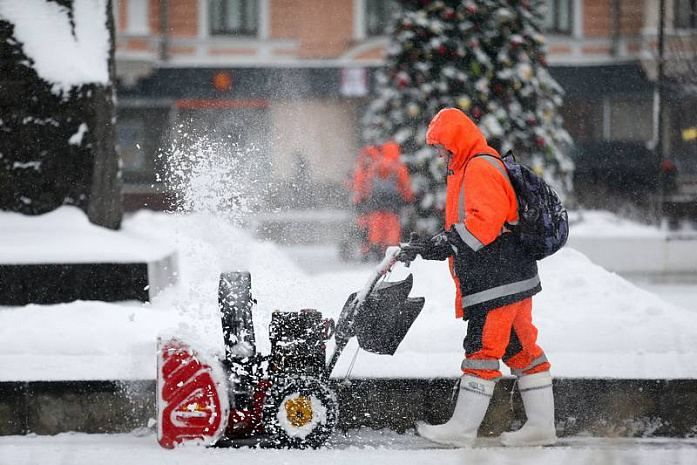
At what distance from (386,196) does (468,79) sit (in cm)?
240

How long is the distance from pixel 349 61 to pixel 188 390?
21295mm

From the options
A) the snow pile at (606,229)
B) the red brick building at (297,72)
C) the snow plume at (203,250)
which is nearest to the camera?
the snow plume at (203,250)

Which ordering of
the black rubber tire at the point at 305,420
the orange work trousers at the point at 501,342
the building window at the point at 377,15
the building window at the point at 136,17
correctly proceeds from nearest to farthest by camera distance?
1. the orange work trousers at the point at 501,342
2. the black rubber tire at the point at 305,420
3. the building window at the point at 136,17
4. the building window at the point at 377,15

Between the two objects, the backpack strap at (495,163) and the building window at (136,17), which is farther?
the building window at (136,17)

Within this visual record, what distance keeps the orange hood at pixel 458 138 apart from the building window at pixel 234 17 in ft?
72.8

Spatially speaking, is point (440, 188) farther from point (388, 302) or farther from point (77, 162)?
point (388, 302)

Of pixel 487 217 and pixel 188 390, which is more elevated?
pixel 487 217

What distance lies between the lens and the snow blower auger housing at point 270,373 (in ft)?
14.7

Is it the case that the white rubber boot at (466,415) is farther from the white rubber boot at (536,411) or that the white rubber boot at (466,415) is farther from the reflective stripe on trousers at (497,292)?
the reflective stripe on trousers at (497,292)

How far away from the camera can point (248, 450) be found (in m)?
4.61

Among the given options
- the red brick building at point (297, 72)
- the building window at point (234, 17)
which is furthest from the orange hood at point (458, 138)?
the building window at point (234, 17)

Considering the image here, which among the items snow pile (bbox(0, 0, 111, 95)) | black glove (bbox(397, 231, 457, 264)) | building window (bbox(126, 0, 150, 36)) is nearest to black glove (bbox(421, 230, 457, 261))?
black glove (bbox(397, 231, 457, 264))

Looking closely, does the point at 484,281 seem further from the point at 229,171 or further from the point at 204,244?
the point at 229,171

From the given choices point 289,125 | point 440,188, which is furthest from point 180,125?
point 440,188
